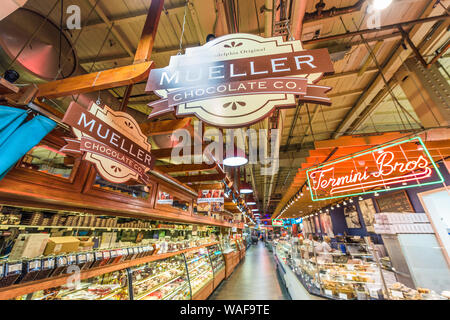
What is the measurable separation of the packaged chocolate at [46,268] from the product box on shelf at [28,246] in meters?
0.43

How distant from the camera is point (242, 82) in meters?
1.44

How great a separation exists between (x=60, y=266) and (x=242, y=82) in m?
2.80

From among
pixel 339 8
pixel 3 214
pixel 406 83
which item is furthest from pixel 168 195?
pixel 406 83

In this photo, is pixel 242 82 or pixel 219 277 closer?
pixel 242 82

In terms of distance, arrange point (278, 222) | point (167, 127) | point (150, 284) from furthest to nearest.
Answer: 1. point (278, 222)
2. point (150, 284)
3. point (167, 127)

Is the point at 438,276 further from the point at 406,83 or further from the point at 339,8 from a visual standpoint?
the point at 339,8

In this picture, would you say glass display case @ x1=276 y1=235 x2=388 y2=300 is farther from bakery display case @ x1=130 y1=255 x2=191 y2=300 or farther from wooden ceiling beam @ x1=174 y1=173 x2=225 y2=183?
wooden ceiling beam @ x1=174 y1=173 x2=225 y2=183

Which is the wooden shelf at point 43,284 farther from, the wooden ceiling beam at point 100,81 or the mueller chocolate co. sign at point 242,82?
the mueller chocolate co. sign at point 242,82

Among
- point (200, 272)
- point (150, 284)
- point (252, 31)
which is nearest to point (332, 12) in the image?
point (252, 31)

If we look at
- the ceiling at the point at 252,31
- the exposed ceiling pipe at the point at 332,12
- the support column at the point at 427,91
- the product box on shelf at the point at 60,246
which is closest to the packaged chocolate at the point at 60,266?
the product box on shelf at the point at 60,246

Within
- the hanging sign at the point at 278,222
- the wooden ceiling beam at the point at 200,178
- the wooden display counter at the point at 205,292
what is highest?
the hanging sign at the point at 278,222

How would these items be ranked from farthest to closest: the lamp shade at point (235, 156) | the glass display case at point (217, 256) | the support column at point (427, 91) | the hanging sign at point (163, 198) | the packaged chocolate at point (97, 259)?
1. the glass display case at point (217, 256)
2. the lamp shade at point (235, 156)
3. the hanging sign at point (163, 198)
4. the support column at point (427, 91)
5. the packaged chocolate at point (97, 259)

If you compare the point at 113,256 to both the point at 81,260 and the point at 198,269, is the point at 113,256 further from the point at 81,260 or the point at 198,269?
the point at 198,269

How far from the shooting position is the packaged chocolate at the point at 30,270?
1.79m
